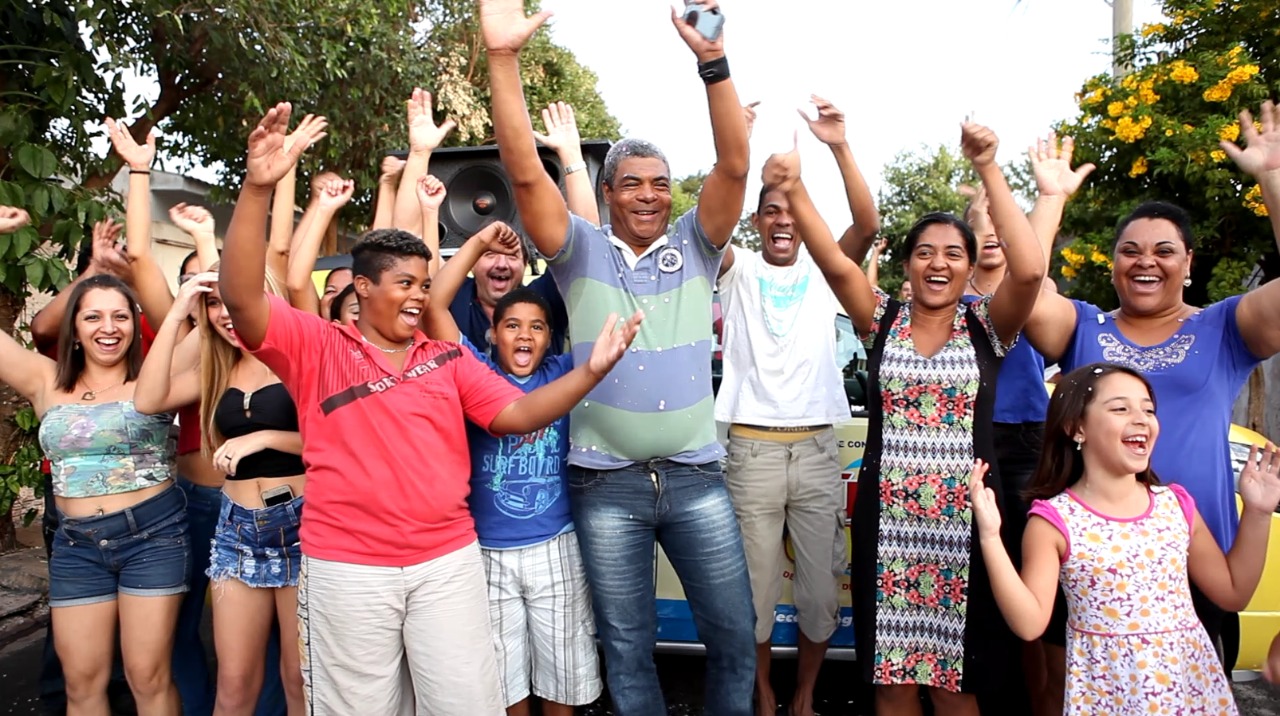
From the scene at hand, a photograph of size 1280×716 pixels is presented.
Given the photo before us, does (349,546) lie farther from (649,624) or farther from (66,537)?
(66,537)

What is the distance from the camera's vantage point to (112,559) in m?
2.90

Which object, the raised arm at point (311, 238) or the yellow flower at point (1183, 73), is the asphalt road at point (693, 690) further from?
the yellow flower at point (1183, 73)

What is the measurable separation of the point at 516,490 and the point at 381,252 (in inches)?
33.4

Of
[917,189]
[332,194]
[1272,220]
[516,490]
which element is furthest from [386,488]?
[917,189]

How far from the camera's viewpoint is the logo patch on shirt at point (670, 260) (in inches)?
105

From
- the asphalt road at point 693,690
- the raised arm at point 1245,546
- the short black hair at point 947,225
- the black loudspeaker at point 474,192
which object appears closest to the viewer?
the raised arm at point 1245,546

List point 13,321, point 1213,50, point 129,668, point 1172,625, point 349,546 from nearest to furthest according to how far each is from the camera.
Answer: point 1172,625 → point 349,546 → point 129,668 → point 13,321 → point 1213,50

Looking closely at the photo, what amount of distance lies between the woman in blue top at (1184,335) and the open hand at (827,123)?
0.84m

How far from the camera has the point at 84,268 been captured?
4.01 metres

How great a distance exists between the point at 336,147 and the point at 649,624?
24.5 feet

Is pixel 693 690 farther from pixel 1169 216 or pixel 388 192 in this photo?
pixel 1169 216

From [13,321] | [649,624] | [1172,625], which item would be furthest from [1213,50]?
[13,321]

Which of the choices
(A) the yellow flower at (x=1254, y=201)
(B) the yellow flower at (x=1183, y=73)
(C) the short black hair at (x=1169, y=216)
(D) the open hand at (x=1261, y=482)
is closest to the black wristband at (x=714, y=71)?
(C) the short black hair at (x=1169, y=216)

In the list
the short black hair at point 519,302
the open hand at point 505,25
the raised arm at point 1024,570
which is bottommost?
the raised arm at point 1024,570
